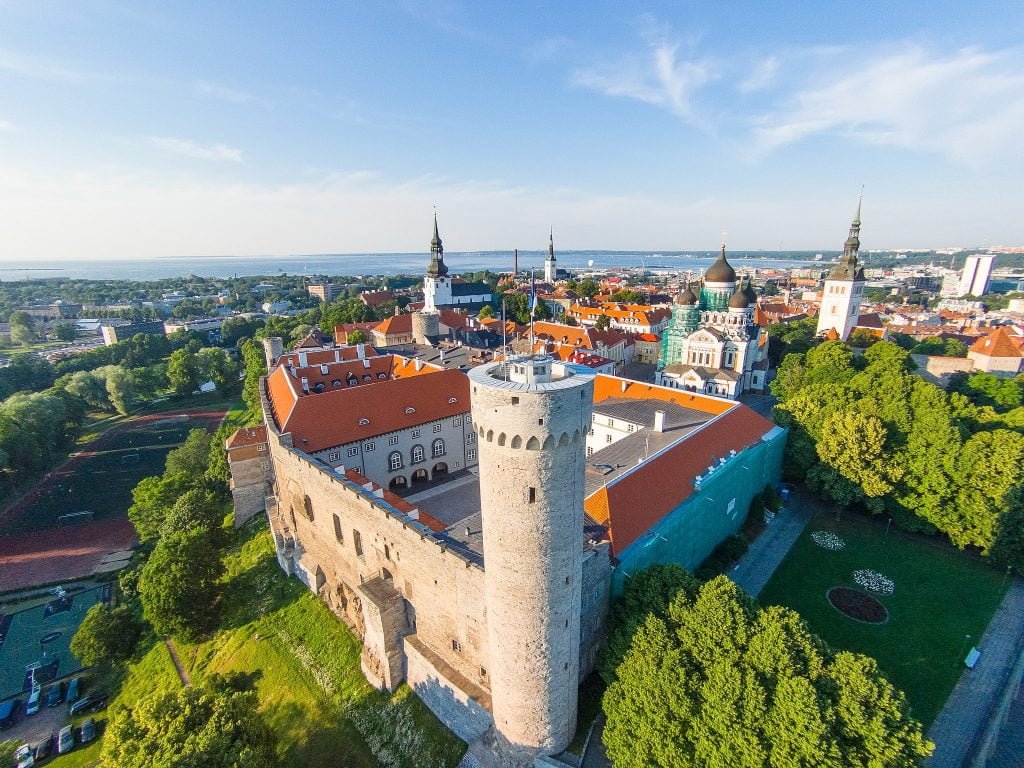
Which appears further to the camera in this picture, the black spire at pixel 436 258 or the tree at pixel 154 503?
the black spire at pixel 436 258

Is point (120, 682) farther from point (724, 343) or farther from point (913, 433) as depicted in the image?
point (724, 343)

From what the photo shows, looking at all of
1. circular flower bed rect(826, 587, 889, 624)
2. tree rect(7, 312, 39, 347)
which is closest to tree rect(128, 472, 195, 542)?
circular flower bed rect(826, 587, 889, 624)

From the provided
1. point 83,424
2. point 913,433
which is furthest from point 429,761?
point 83,424

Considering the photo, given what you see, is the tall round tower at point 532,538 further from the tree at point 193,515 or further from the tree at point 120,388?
the tree at point 120,388

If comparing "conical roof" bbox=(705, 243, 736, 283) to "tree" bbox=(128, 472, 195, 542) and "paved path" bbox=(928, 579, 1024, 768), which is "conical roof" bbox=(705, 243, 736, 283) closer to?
"paved path" bbox=(928, 579, 1024, 768)

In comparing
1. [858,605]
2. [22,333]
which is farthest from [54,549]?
[22,333]

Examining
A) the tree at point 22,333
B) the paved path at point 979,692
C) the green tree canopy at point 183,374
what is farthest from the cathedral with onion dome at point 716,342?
the tree at point 22,333

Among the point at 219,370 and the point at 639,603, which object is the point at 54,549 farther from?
the point at 639,603
